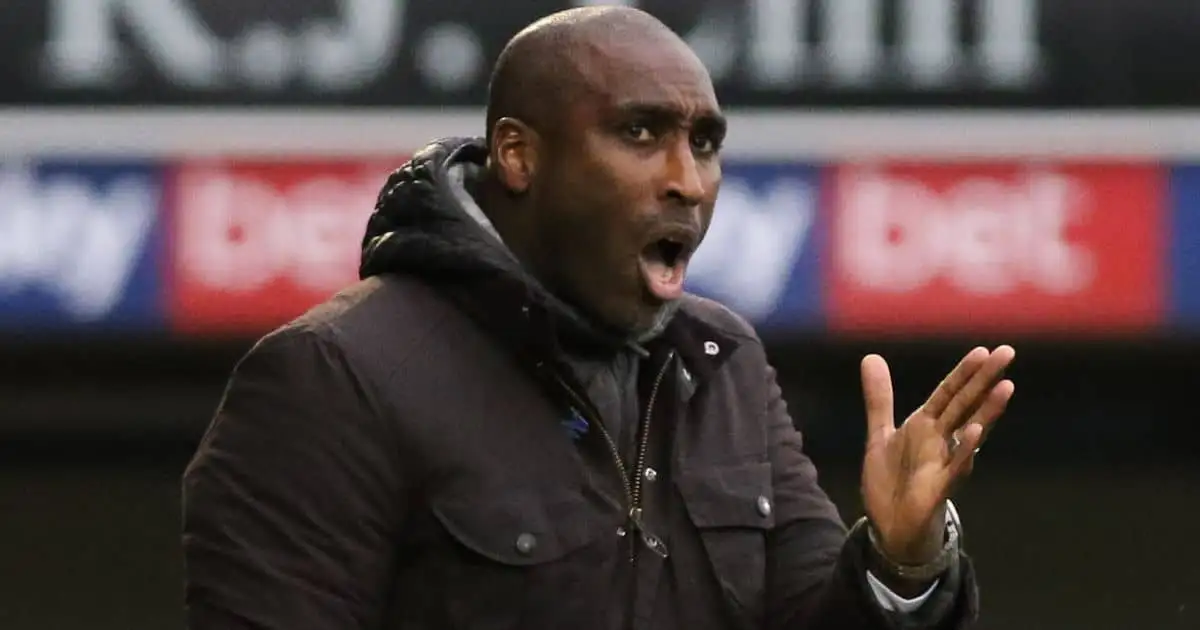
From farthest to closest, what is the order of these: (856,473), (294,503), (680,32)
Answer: (856,473), (680,32), (294,503)

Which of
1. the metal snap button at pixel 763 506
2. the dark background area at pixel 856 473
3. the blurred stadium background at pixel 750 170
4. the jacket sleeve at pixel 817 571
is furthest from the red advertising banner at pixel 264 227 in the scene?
the metal snap button at pixel 763 506

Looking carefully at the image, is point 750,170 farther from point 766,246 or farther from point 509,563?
point 509,563

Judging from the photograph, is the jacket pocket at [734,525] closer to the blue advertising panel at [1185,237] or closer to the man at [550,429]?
the man at [550,429]

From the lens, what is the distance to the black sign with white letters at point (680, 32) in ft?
14.8

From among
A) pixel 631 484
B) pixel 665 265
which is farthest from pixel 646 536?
pixel 665 265

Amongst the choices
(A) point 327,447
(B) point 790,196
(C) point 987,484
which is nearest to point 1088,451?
(C) point 987,484

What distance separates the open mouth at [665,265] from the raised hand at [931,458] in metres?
0.26

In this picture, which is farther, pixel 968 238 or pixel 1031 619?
pixel 1031 619

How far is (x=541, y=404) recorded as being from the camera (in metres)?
2.26

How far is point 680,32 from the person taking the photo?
447 cm

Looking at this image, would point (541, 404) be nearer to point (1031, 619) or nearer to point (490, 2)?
Answer: point (490, 2)

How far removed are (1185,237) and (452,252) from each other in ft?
8.86

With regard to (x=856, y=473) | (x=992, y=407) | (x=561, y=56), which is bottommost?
(x=856, y=473)

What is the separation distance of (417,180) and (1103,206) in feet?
8.46
